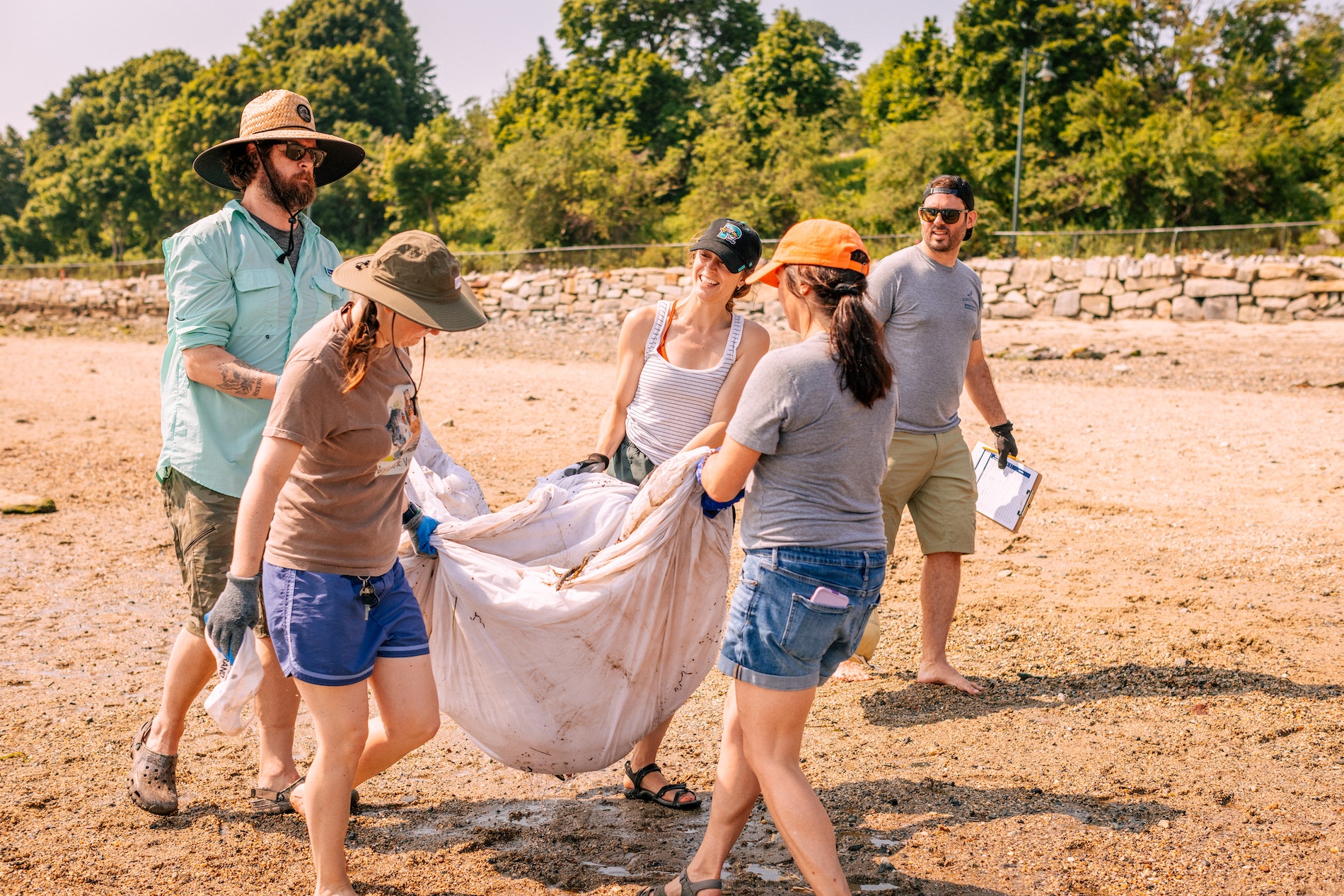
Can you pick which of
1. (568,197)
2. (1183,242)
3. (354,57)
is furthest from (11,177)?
(1183,242)

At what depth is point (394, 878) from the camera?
2.96 metres

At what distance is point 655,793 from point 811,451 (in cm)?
155

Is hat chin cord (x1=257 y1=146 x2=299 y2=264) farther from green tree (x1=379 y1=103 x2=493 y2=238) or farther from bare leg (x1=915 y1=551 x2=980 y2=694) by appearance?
green tree (x1=379 y1=103 x2=493 y2=238)

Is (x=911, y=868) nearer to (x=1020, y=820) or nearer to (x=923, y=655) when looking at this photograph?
(x=1020, y=820)

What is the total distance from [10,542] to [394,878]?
486 centimetres

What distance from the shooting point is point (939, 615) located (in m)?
4.26

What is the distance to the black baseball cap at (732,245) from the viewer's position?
3.25 metres

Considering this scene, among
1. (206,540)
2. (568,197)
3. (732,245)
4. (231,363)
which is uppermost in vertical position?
(568,197)

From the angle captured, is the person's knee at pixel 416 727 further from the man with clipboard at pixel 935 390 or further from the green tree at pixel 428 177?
the green tree at pixel 428 177

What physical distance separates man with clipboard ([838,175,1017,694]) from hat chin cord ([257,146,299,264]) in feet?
6.92

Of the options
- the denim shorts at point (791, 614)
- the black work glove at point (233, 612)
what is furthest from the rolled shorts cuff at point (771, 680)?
the black work glove at point (233, 612)

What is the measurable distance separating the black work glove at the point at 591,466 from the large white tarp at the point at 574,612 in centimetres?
19

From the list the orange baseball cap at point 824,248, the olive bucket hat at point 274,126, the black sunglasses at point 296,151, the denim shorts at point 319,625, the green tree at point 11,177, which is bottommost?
the denim shorts at point 319,625

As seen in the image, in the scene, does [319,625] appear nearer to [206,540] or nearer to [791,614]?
[206,540]
